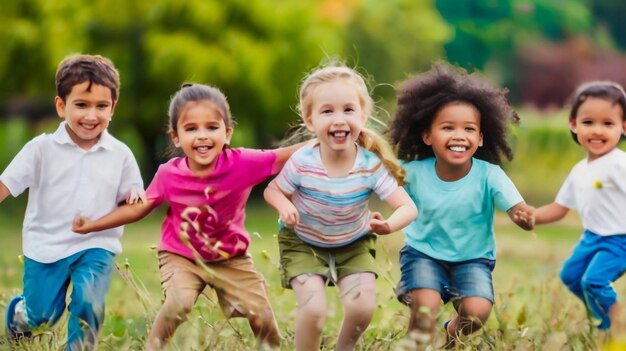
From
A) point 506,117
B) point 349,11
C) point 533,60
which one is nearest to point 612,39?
point 533,60

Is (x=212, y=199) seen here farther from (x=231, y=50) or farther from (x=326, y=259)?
(x=231, y=50)

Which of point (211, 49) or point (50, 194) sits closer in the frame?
point (50, 194)

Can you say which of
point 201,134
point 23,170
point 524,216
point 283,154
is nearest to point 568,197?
point 524,216

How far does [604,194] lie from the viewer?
6.23m

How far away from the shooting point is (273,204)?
539 centimetres

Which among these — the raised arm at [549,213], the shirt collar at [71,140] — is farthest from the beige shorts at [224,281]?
the raised arm at [549,213]

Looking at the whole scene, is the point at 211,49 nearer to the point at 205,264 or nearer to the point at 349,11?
the point at 349,11

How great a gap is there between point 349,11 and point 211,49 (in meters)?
5.71

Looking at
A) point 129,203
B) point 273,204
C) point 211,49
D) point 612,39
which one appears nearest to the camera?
point 273,204

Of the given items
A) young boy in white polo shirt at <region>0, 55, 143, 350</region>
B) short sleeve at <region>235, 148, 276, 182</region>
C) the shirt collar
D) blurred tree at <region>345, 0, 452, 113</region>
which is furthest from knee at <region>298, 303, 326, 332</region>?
blurred tree at <region>345, 0, 452, 113</region>

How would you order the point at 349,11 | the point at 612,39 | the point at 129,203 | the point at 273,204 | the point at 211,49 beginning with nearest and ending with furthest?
the point at 273,204
the point at 129,203
the point at 211,49
the point at 349,11
the point at 612,39

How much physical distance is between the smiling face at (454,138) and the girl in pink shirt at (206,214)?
0.79 m

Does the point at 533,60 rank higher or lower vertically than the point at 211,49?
higher

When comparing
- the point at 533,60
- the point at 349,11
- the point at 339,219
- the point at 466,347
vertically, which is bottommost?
the point at 466,347
